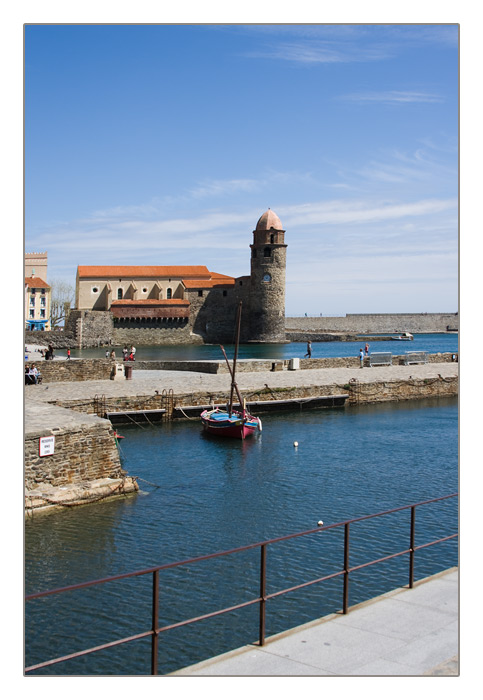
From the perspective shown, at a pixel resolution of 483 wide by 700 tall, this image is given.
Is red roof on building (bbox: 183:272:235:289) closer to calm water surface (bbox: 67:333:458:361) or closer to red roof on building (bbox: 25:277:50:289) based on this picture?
calm water surface (bbox: 67:333:458:361)

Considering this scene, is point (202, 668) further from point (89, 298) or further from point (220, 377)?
point (89, 298)

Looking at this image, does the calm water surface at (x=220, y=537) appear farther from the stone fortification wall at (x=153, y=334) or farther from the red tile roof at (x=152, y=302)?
the red tile roof at (x=152, y=302)

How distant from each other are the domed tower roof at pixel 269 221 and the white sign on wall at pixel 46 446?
67841mm

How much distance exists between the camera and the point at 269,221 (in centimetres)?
7919

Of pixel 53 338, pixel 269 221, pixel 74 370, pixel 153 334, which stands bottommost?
pixel 74 370

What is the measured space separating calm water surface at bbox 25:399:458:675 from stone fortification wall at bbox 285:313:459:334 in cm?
8880

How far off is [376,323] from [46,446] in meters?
104

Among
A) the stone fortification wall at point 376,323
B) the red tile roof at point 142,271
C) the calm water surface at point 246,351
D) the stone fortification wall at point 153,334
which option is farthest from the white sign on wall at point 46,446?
the stone fortification wall at point 376,323

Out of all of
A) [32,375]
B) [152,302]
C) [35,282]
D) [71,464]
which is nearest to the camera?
[71,464]

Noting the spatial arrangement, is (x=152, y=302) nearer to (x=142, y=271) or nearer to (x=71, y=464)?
(x=142, y=271)

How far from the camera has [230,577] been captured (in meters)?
10.3

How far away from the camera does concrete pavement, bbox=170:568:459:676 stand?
4.99 meters

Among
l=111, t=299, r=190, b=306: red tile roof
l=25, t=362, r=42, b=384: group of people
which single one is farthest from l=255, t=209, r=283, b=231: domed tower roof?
l=25, t=362, r=42, b=384: group of people

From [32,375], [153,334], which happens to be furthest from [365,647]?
[153,334]
